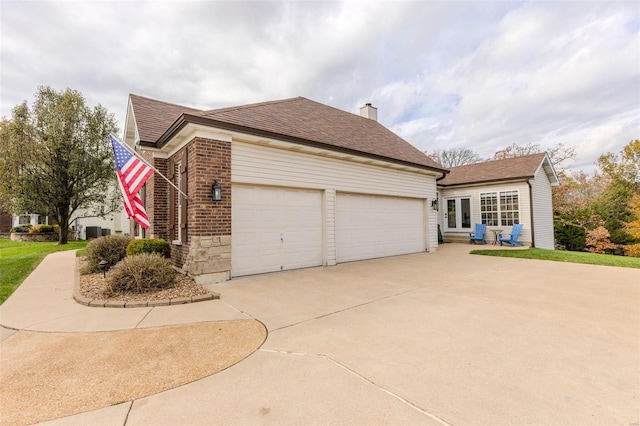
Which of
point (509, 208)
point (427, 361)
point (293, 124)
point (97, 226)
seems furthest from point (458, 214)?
point (97, 226)

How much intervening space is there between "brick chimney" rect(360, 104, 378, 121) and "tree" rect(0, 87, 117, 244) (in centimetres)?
1520

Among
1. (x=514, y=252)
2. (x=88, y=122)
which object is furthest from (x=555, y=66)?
(x=88, y=122)

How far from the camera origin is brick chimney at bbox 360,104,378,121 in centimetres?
1460

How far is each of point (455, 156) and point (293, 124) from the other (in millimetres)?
33308

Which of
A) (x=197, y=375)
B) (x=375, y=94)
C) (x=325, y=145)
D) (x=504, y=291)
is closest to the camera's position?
(x=197, y=375)

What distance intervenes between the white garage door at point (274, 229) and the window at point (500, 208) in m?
10.7

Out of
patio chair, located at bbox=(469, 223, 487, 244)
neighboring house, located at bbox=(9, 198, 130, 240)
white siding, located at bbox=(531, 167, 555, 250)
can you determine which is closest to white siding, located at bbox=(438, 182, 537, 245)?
patio chair, located at bbox=(469, 223, 487, 244)

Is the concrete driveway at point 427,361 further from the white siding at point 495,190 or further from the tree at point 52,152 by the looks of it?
the tree at point 52,152

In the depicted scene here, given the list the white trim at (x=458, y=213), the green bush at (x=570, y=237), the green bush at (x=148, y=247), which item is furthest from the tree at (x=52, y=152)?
A: the green bush at (x=570, y=237)

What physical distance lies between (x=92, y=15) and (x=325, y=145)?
6.49 meters

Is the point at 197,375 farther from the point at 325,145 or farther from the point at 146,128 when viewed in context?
the point at 146,128

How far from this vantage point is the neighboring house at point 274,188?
250 inches

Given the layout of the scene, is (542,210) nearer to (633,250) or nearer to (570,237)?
(570,237)

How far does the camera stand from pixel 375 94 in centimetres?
1573
